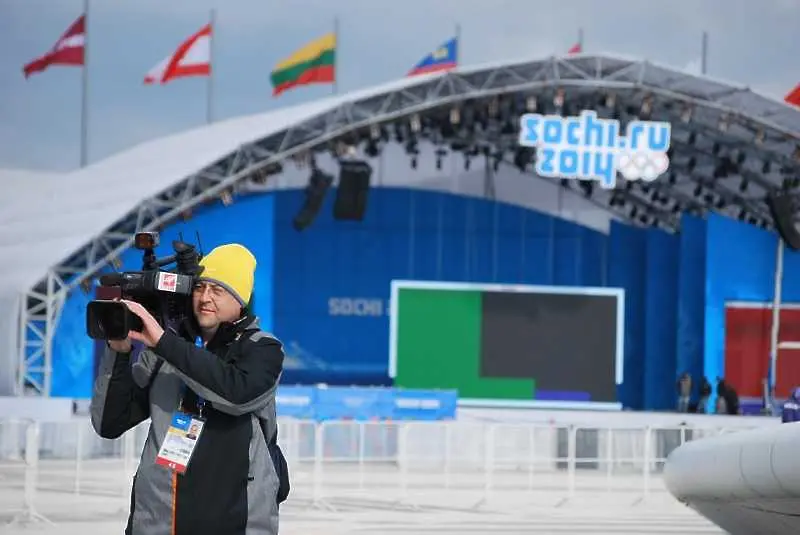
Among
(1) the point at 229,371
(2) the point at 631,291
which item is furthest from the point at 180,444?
(2) the point at 631,291

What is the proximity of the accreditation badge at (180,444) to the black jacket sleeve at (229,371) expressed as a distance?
102 millimetres

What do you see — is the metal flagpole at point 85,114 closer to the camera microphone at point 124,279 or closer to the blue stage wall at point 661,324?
the blue stage wall at point 661,324

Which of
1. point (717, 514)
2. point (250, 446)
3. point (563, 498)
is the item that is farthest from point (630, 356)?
point (250, 446)

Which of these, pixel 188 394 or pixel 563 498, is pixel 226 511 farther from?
pixel 563 498

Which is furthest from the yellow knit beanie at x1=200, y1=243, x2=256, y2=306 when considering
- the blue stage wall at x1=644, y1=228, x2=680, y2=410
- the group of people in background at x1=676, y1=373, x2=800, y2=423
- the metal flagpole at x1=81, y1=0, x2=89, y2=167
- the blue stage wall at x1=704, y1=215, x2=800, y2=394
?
the metal flagpole at x1=81, y1=0, x2=89, y2=167

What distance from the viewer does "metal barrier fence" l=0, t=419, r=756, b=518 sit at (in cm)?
2197

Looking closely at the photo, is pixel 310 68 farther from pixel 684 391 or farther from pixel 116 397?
pixel 116 397

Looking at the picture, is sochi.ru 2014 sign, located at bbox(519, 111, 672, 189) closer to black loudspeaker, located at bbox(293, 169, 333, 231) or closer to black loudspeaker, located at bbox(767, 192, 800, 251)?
black loudspeaker, located at bbox(767, 192, 800, 251)

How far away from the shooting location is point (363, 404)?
32906mm

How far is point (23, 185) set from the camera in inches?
1791

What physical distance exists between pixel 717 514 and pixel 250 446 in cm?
616

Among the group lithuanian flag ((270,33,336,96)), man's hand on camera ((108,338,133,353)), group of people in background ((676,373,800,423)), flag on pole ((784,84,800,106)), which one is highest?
lithuanian flag ((270,33,336,96))

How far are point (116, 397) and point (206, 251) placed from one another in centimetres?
3028

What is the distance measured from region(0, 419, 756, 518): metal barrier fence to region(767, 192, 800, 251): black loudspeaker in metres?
15.7
